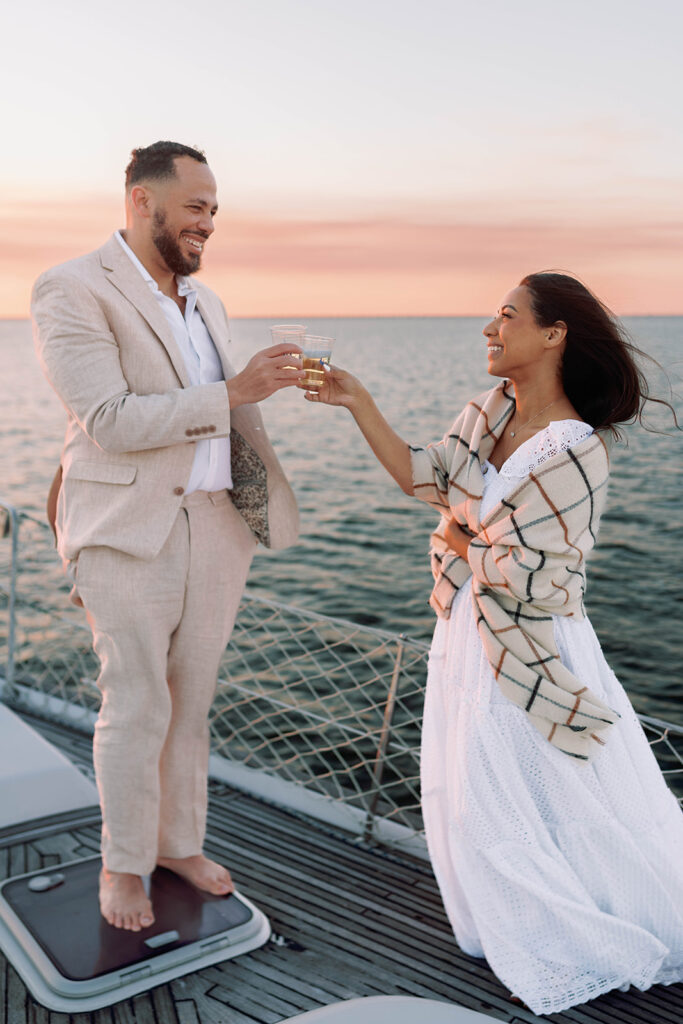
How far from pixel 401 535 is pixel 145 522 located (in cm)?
1413

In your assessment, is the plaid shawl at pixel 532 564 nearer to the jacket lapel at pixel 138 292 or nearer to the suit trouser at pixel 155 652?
the suit trouser at pixel 155 652

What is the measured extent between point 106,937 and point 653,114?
29.8 ft

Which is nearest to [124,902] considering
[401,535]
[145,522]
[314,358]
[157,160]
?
[145,522]

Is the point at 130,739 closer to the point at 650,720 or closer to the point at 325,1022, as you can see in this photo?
the point at 325,1022

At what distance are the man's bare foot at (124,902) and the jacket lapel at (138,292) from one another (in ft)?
4.42

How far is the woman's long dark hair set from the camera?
7.16 ft

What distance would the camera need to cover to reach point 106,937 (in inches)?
93.5

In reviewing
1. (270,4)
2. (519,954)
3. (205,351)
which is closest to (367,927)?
(519,954)

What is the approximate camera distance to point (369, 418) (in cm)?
243

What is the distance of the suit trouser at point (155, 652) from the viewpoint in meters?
2.32

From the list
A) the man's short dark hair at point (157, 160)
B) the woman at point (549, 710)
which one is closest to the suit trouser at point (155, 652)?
the woman at point (549, 710)

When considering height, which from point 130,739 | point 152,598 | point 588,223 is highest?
point 588,223

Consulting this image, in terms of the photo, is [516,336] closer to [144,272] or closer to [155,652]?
[144,272]

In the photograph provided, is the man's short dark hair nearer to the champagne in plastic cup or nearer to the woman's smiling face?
the champagne in plastic cup
